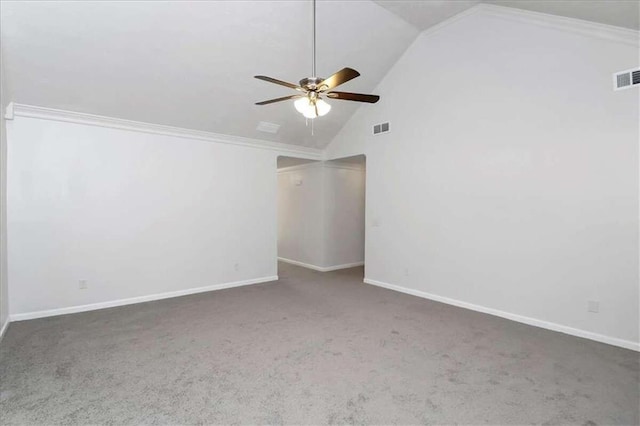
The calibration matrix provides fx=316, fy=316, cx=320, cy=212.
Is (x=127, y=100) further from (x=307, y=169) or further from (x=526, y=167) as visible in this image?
(x=526, y=167)

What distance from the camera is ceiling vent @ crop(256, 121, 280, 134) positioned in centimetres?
523

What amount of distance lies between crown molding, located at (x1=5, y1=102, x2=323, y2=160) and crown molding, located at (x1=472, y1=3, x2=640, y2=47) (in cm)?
359

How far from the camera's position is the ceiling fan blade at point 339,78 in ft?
8.02

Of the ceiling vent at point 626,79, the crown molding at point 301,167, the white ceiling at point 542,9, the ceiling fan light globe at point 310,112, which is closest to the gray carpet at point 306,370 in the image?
the ceiling fan light globe at point 310,112

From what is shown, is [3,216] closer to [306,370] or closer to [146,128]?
[146,128]

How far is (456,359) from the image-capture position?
2.83 metres

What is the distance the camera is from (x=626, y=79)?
301 centimetres

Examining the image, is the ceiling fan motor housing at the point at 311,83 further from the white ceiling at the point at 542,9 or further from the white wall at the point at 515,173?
the white wall at the point at 515,173

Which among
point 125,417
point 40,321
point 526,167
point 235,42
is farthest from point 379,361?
point 40,321

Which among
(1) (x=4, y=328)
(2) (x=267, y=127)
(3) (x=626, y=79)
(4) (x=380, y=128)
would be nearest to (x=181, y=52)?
(2) (x=267, y=127)

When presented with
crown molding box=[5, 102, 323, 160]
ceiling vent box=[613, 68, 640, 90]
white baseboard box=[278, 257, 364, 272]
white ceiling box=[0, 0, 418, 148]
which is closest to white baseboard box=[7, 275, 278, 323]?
white baseboard box=[278, 257, 364, 272]

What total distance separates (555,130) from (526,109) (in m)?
0.40

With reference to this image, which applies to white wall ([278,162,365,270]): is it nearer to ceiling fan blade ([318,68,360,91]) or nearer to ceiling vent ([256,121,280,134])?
ceiling vent ([256,121,280,134])

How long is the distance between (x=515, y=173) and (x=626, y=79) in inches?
49.5
